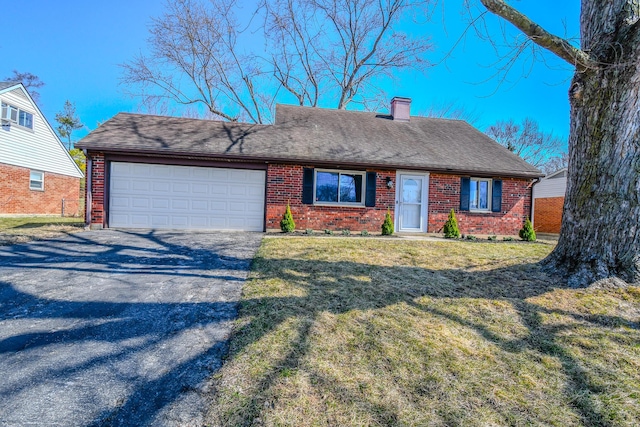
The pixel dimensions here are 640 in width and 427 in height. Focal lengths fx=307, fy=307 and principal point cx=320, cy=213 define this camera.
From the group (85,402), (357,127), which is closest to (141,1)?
(357,127)

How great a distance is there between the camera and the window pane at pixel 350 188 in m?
9.96

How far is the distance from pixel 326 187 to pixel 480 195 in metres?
5.42

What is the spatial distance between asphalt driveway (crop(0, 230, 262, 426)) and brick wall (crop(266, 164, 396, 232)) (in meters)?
4.37

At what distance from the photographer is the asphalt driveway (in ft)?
5.87

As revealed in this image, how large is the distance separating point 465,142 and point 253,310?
11.6 metres

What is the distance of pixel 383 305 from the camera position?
3.38 meters

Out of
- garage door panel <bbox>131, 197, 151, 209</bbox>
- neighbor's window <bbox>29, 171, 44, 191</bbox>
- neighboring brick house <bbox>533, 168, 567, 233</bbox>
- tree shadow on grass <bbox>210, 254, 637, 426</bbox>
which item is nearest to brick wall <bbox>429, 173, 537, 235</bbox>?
neighboring brick house <bbox>533, 168, 567, 233</bbox>

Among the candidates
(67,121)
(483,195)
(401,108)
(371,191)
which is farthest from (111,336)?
(67,121)

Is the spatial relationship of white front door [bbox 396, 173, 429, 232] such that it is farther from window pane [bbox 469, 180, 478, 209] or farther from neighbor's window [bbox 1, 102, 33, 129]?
neighbor's window [bbox 1, 102, 33, 129]

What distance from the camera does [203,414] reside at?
5.70ft

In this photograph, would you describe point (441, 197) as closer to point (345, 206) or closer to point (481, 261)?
point (345, 206)

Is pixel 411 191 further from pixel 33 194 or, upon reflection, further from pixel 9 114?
pixel 33 194

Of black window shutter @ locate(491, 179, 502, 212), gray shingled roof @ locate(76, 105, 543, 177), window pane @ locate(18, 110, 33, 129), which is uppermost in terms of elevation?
window pane @ locate(18, 110, 33, 129)

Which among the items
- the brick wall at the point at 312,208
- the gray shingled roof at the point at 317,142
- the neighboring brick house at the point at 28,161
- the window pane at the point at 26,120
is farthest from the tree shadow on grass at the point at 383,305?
the window pane at the point at 26,120
